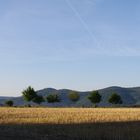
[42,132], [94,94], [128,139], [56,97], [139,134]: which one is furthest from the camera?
[56,97]

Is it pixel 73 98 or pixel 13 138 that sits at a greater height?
pixel 73 98

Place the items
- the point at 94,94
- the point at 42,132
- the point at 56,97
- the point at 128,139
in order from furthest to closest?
the point at 56,97 → the point at 94,94 → the point at 42,132 → the point at 128,139

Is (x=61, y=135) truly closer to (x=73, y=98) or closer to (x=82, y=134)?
(x=82, y=134)

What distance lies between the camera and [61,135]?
84.2 feet

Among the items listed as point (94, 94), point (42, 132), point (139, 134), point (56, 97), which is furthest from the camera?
point (56, 97)

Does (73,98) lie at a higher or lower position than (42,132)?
higher

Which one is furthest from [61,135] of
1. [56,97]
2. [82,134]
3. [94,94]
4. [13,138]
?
[56,97]

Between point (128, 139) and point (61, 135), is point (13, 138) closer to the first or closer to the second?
point (61, 135)

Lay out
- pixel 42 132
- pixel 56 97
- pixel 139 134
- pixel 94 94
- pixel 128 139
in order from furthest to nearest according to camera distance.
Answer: pixel 56 97, pixel 94 94, pixel 42 132, pixel 139 134, pixel 128 139

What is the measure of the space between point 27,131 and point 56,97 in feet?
456

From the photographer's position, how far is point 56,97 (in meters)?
167

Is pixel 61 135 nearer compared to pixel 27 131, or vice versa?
pixel 61 135

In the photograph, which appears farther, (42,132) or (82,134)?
(42,132)

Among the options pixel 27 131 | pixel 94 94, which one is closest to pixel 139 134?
pixel 27 131
